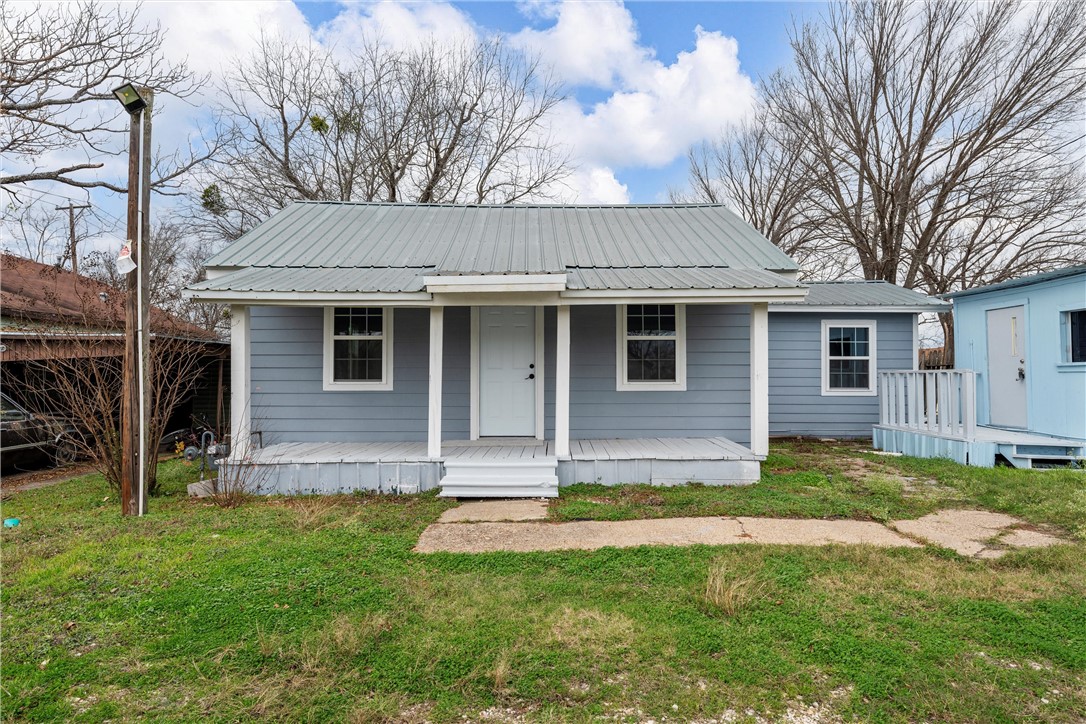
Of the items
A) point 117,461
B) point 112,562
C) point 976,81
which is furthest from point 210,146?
point 976,81

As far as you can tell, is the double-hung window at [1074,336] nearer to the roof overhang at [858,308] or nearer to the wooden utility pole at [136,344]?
the roof overhang at [858,308]

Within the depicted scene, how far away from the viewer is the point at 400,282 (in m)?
6.50

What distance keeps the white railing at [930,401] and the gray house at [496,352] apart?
8.82 feet

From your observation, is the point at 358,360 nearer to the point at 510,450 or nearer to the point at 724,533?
the point at 510,450

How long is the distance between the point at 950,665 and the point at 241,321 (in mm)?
7245

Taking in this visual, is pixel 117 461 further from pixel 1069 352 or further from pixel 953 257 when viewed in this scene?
pixel 953 257

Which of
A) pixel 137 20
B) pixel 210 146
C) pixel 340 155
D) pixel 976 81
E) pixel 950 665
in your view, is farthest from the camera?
pixel 340 155

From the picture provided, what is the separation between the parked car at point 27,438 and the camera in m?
7.55

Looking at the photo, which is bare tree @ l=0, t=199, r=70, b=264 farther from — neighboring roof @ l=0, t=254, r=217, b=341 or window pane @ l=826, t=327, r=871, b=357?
window pane @ l=826, t=327, r=871, b=357

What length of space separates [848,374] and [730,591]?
793 cm

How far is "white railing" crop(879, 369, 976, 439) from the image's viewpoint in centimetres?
718

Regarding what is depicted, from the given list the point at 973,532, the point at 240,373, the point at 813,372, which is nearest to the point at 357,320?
the point at 240,373

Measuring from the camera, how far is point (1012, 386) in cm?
813

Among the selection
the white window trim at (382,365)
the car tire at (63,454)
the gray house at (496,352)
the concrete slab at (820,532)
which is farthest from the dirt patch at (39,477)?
the concrete slab at (820,532)
